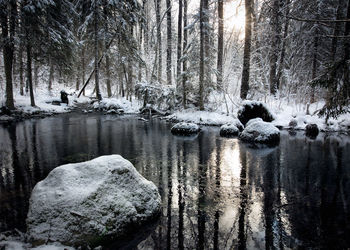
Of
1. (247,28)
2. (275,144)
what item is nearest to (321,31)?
(247,28)

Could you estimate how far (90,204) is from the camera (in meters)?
3.76

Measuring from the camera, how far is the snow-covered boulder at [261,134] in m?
10.9

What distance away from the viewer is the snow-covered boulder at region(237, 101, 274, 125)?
1416 centimetres

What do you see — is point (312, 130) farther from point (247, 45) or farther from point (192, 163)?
point (192, 163)

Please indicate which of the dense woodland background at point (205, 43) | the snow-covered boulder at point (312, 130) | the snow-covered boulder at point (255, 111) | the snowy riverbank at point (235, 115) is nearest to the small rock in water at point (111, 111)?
the dense woodland background at point (205, 43)

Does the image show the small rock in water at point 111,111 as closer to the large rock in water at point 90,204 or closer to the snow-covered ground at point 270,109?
the snow-covered ground at point 270,109

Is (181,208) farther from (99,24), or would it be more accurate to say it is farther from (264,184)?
(99,24)

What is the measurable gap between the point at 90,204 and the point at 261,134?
29.8 ft

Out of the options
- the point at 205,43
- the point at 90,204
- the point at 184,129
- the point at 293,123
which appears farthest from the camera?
the point at 205,43

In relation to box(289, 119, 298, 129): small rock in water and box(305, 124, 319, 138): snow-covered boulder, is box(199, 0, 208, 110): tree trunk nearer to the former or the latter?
box(289, 119, 298, 129): small rock in water

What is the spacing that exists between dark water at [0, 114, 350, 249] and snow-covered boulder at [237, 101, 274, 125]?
7.65 feet

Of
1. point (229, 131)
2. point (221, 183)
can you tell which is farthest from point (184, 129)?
point (221, 183)

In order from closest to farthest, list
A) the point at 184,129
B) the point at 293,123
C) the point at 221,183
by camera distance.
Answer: the point at 221,183
the point at 184,129
the point at 293,123

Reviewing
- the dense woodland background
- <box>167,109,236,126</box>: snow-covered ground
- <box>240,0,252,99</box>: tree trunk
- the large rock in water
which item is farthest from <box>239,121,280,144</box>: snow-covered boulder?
the large rock in water
